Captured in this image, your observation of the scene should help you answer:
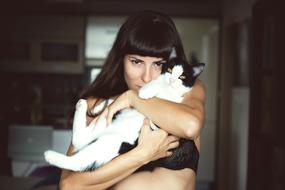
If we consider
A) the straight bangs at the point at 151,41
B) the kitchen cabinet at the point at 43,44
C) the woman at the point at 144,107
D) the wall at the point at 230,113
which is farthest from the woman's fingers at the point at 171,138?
the kitchen cabinet at the point at 43,44

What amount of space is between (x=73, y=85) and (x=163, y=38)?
12.5 ft

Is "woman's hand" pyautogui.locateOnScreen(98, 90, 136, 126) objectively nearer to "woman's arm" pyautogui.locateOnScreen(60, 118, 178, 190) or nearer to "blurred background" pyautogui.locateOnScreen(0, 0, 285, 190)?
"woman's arm" pyautogui.locateOnScreen(60, 118, 178, 190)

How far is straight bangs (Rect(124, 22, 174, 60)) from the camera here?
118cm

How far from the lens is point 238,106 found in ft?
13.1

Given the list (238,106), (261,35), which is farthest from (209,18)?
(261,35)

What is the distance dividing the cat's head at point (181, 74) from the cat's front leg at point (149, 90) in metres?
0.07

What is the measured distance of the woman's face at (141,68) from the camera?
121cm

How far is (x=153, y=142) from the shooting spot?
3.67ft

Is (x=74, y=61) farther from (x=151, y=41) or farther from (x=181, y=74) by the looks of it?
(x=151, y=41)

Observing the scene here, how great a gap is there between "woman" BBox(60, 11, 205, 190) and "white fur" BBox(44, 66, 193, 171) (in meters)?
0.03

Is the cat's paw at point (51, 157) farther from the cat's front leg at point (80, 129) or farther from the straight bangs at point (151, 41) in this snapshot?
the straight bangs at point (151, 41)

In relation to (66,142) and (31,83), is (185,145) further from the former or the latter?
(31,83)

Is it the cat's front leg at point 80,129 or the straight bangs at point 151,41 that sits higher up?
the straight bangs at point 151,41

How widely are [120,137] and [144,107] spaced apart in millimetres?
109
